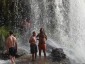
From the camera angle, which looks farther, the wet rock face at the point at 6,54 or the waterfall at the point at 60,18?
the waterfall at the point at 60,18

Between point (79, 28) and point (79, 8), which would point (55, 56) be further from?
point (79, 8)

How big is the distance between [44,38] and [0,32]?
5.62 meters

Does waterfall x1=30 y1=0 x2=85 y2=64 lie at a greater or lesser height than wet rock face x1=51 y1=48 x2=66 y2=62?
greater

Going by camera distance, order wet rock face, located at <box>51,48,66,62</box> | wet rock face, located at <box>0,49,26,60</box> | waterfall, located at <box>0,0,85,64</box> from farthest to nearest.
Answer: waterfall, located at <box>0,0,85,64</box>
wet rock face, located at <box>0,49,26,60</box>
wet rock face, located at <box>51,48,66,62</box>

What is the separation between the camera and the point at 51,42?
25484 millimetres

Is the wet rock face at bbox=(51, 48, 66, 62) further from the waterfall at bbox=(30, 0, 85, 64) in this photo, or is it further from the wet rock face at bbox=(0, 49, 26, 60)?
the waterfall at bbox=(30, 0, 85, 64)

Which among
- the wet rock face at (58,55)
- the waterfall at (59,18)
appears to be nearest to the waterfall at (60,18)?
the waterfall at (59,18)

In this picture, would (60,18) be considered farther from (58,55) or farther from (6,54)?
(6,54)

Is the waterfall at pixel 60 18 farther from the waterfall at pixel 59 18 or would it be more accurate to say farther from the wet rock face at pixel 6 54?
the wet rock face at pixel 6 54

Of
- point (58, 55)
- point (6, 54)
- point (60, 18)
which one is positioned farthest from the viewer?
point (60, 18)

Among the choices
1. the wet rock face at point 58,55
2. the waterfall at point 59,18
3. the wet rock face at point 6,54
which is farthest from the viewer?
the waterfall at point 59,18

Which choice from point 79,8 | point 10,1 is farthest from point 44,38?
point 79,8

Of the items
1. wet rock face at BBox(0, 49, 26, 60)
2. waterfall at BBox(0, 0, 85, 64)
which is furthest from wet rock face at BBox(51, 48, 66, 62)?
waterfall at BBox(0, 0, 85, 64)

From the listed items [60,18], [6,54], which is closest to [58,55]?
[6,54]
